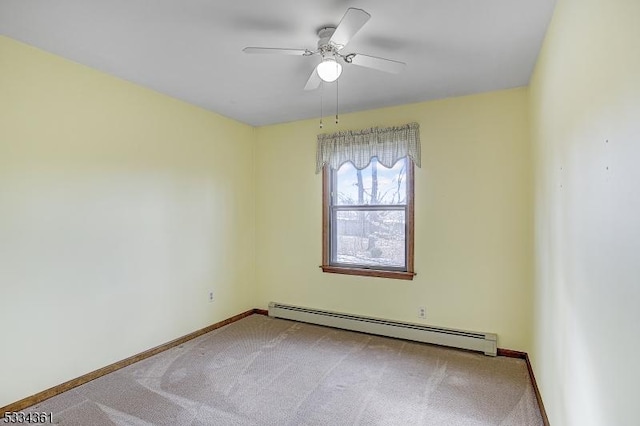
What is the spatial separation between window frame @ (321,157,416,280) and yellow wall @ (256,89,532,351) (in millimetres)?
66

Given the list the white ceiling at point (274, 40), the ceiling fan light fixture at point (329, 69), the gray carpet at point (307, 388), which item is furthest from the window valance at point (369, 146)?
the gray carpet at point (307, 388)

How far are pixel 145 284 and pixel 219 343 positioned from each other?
3.13 feet

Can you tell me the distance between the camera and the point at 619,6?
→ 3.50 feet

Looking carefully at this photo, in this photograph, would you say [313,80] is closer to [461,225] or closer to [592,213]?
[592,213]

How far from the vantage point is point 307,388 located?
8.64ft

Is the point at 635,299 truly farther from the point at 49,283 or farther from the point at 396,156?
the point at 49,283

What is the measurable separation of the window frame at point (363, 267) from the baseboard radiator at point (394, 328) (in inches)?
19.7

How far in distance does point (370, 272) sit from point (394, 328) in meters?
0.64

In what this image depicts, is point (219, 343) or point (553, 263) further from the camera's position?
point (219, 343)

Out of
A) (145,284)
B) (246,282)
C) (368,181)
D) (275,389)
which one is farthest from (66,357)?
(368,181)

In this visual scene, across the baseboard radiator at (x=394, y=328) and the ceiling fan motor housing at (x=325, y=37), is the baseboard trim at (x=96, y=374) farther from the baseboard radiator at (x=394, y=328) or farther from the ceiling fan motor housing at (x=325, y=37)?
the ceiling fan motor housing at (x=325, y=37)

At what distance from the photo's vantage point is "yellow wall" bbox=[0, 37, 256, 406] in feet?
7.68

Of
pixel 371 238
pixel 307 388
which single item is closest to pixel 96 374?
pixel 307 388

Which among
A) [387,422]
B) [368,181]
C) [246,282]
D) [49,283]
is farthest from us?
[246,282]
